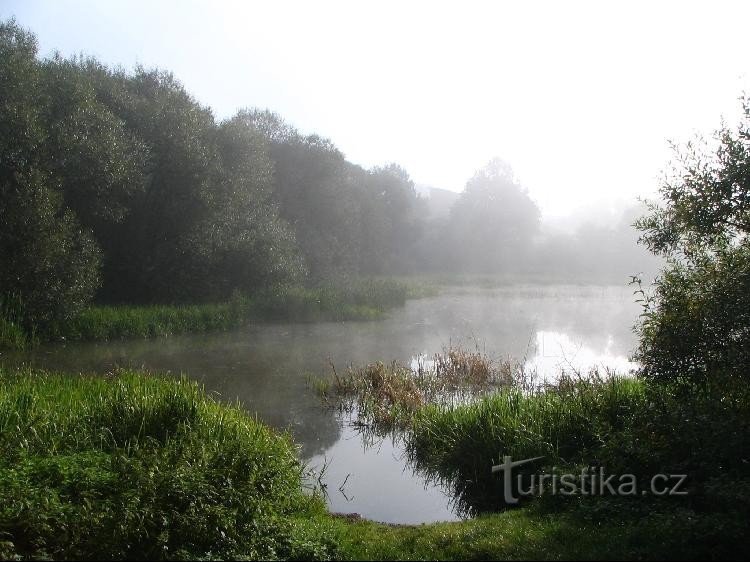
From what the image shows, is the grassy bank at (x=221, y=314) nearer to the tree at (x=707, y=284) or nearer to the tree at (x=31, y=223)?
the tree at (x=31, y=223)

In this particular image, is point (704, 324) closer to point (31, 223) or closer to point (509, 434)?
point (509, 434)

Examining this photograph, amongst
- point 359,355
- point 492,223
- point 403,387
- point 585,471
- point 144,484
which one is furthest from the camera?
point 492,223

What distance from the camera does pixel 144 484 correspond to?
14.2 feet

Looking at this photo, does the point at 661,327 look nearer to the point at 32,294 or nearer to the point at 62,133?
the point at 32,294

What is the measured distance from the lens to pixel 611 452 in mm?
5312

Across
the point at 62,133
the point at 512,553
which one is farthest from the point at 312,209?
the point at 512,553

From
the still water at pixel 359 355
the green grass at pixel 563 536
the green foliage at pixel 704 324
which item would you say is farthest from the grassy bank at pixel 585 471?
the still water at pixel 359 355

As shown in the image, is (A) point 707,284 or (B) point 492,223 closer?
(A) point 707,284

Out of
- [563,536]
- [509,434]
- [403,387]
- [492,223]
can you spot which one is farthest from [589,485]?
[492,223]

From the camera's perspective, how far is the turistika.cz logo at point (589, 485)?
473 centimetres

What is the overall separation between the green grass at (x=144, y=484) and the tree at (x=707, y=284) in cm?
357

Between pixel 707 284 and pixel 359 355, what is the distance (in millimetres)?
9450

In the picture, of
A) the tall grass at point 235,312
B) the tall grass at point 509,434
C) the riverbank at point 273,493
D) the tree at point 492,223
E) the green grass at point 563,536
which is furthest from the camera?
the tree at point 492,223

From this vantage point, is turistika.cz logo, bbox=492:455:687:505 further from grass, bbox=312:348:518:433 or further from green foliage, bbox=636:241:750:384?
grass, bbox=312:348:518:433
